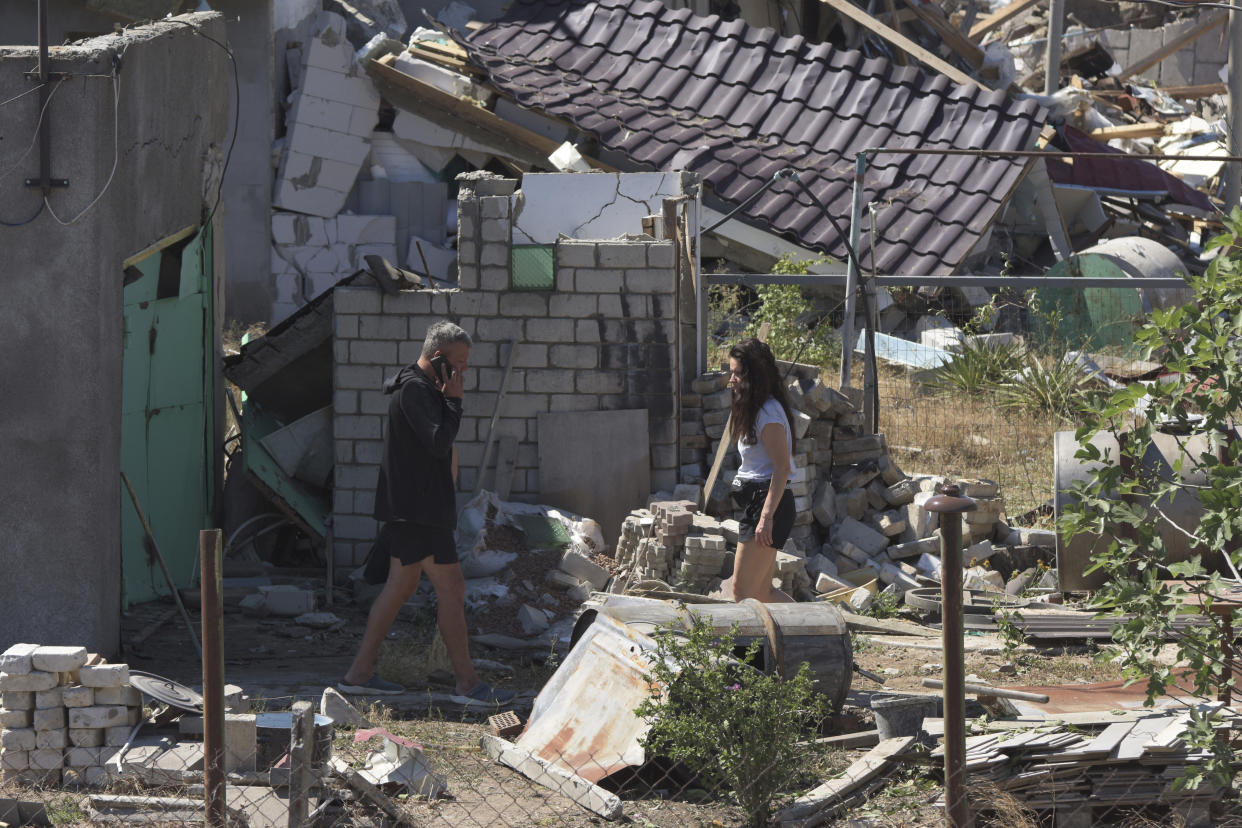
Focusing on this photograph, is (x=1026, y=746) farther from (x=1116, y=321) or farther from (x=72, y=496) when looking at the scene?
(x=1116, y=321)

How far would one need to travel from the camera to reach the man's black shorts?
643cm

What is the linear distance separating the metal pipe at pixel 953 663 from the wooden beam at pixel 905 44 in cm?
1274

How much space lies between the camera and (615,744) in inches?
203

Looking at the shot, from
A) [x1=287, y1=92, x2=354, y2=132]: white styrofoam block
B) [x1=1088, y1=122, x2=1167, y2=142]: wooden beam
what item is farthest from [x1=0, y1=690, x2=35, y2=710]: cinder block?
[x1=1088, y1=122, x2=1167, y2=142]: wooden beam

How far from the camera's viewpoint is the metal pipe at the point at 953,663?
3.83 m

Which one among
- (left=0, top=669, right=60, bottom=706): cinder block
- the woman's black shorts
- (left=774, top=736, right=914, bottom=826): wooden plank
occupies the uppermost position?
the woman's black shorts

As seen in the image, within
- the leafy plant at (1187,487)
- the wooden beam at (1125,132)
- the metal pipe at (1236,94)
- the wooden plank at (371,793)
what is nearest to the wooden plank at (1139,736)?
the leafy plant at (1187,487)

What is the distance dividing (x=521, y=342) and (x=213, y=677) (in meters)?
5.38

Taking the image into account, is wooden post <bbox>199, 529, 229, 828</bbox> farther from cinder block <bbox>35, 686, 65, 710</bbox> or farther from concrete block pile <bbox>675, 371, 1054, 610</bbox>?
concrete block pile <bbox>675, 371, 1054, 610</bbox>

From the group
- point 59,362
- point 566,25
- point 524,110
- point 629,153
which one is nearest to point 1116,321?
point 629,153

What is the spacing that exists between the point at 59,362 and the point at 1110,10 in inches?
1007

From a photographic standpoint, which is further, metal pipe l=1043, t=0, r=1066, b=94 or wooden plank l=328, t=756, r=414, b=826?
metal pipe l=1043, t=0, r=1066, b=94

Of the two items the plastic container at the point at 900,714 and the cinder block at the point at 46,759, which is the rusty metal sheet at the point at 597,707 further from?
the cinder block at the point at 46,759

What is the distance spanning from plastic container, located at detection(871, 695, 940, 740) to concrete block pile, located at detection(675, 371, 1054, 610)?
342 centimetres
